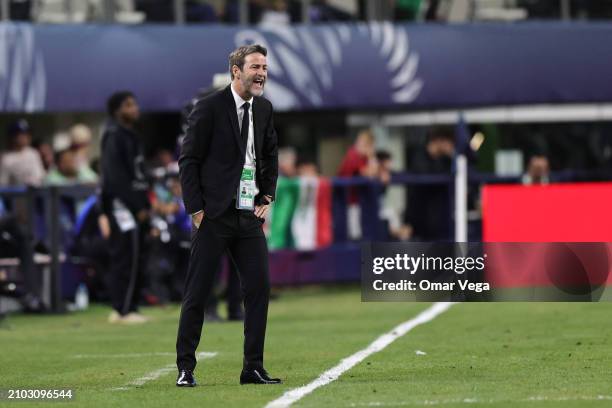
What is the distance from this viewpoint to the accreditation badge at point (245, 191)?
9.88m

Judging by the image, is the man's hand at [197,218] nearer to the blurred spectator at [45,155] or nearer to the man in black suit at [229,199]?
the man in black suit at [229,199]

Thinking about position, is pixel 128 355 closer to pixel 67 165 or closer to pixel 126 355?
pixel 126 355

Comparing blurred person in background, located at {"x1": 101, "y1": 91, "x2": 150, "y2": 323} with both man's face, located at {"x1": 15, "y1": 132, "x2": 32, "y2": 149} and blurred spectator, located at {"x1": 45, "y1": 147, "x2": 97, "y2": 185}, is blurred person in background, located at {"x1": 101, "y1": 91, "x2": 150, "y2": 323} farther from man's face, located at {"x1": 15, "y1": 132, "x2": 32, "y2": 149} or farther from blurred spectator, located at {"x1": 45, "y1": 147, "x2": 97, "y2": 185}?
man's face, located at {"x1": 15, "y1": 132, "x2": 32, "y2": 149}

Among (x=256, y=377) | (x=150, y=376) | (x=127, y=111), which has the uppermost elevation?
(x=127, y=111)

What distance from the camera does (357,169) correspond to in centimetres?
2211

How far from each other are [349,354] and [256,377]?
6.88ft

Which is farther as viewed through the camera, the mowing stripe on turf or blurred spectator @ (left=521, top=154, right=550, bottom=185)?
blurred spectator @ (left=521, top=154, right=550, bottom=185)

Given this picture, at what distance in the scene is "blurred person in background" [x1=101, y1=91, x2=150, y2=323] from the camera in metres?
16.0

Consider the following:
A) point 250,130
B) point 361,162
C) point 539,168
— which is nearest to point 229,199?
point 250,130

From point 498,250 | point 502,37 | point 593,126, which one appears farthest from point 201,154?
point 593,126

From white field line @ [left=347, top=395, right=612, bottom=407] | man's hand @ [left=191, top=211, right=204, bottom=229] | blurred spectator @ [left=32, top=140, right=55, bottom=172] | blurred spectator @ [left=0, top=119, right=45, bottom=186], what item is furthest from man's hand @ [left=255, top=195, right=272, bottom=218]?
blurred spectator @ [left=32, top=140, right=55, bottom=172]

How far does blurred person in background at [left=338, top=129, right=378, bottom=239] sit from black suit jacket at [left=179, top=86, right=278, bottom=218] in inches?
455

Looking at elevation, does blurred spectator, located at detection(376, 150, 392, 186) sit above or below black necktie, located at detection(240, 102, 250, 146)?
below

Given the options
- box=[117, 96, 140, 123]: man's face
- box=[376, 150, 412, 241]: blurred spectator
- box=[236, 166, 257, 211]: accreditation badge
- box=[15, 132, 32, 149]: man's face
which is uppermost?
box=[117, 96, 140, 123]: man's face
